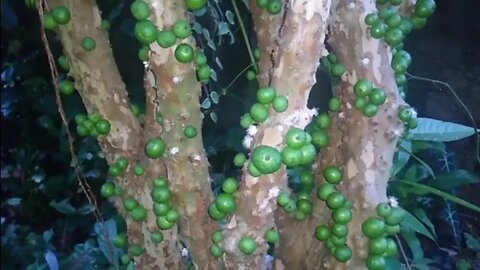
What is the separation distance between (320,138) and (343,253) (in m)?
0.23

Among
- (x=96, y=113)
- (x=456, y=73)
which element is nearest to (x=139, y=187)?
(x=96, y=113)

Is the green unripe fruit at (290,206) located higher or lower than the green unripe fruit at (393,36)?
lower

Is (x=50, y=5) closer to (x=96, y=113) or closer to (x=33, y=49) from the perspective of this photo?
(x=96, y=113)

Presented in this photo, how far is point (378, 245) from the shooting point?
3.98 feet

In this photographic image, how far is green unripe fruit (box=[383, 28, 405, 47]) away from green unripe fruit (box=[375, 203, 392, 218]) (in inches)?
12.0

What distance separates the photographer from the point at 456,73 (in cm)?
172

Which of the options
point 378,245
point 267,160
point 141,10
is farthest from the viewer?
point 378,245

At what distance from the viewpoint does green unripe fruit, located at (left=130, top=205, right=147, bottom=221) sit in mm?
1313

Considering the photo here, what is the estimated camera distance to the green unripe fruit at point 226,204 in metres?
1.12

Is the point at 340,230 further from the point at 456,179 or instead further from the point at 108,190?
the point at 456,179

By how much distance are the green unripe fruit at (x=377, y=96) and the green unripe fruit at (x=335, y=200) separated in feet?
0.61

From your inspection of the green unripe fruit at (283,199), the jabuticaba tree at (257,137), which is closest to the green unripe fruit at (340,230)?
the jabuticaba tree at (257,137)

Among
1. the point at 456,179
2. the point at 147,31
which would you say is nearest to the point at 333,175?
the point at 147,31

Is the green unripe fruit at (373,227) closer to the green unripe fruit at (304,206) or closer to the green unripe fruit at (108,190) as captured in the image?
the green unripe fruit at (304,206)
